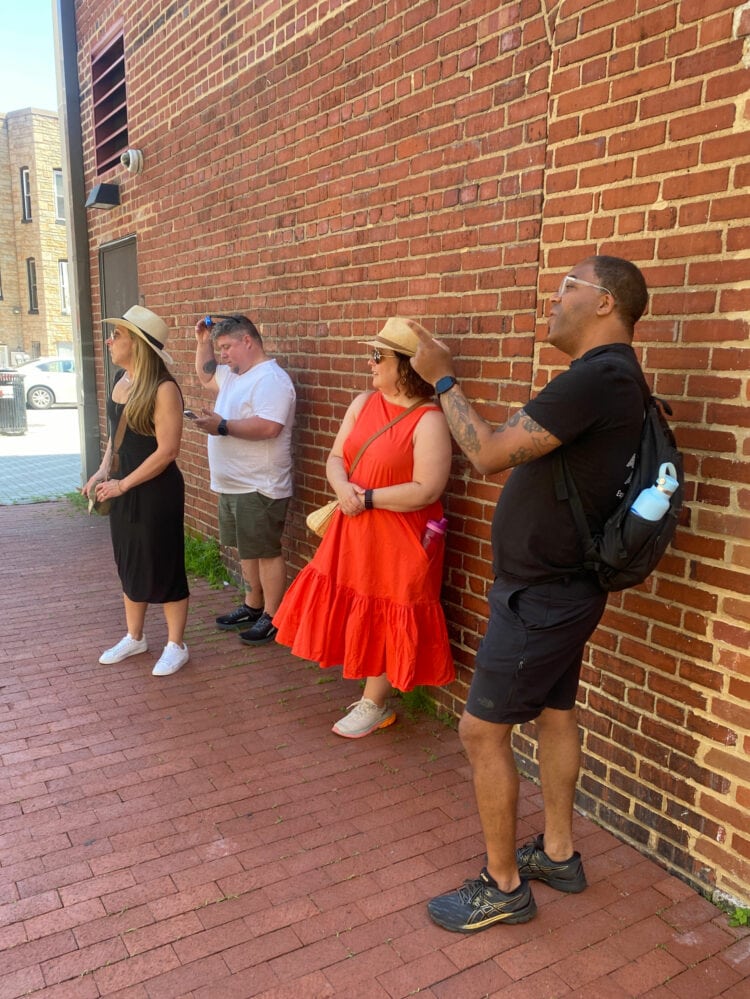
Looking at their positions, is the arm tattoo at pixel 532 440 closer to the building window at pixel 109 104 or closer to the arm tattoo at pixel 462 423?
the arm tattoo at pixel 462 423

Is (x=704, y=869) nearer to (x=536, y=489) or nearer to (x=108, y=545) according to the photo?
(x=536, y=489)

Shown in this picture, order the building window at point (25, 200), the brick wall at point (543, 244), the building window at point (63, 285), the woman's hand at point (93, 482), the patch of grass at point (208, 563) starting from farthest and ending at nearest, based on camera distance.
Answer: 1. the building window at point (63, 285)
2. the building window at point (25, 200)
3. the patch of grass at point (208, 563)
4. the woman's hand at point (93, 482)
5. the brick wall at point (543, 244)

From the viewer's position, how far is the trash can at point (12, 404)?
1611 centimetres

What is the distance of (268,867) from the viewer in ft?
8.97

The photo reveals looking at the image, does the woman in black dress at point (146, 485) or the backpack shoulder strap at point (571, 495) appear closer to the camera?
the backpack shoulder strap at point (571, 495)

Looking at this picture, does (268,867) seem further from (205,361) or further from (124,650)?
(205,361)

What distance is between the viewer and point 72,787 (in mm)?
3219

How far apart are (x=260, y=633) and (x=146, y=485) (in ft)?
3.92

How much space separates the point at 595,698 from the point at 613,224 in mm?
1747

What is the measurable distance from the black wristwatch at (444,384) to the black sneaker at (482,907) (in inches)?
62.3

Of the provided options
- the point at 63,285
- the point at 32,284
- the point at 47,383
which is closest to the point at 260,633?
the point at 47,383

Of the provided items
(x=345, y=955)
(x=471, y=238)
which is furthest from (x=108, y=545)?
(x=345, y=955)

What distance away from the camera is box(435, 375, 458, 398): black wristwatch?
246cm

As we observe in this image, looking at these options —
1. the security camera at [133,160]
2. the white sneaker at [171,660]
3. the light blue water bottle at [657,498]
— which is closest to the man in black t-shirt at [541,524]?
the light blue water bottle at [657,498]
